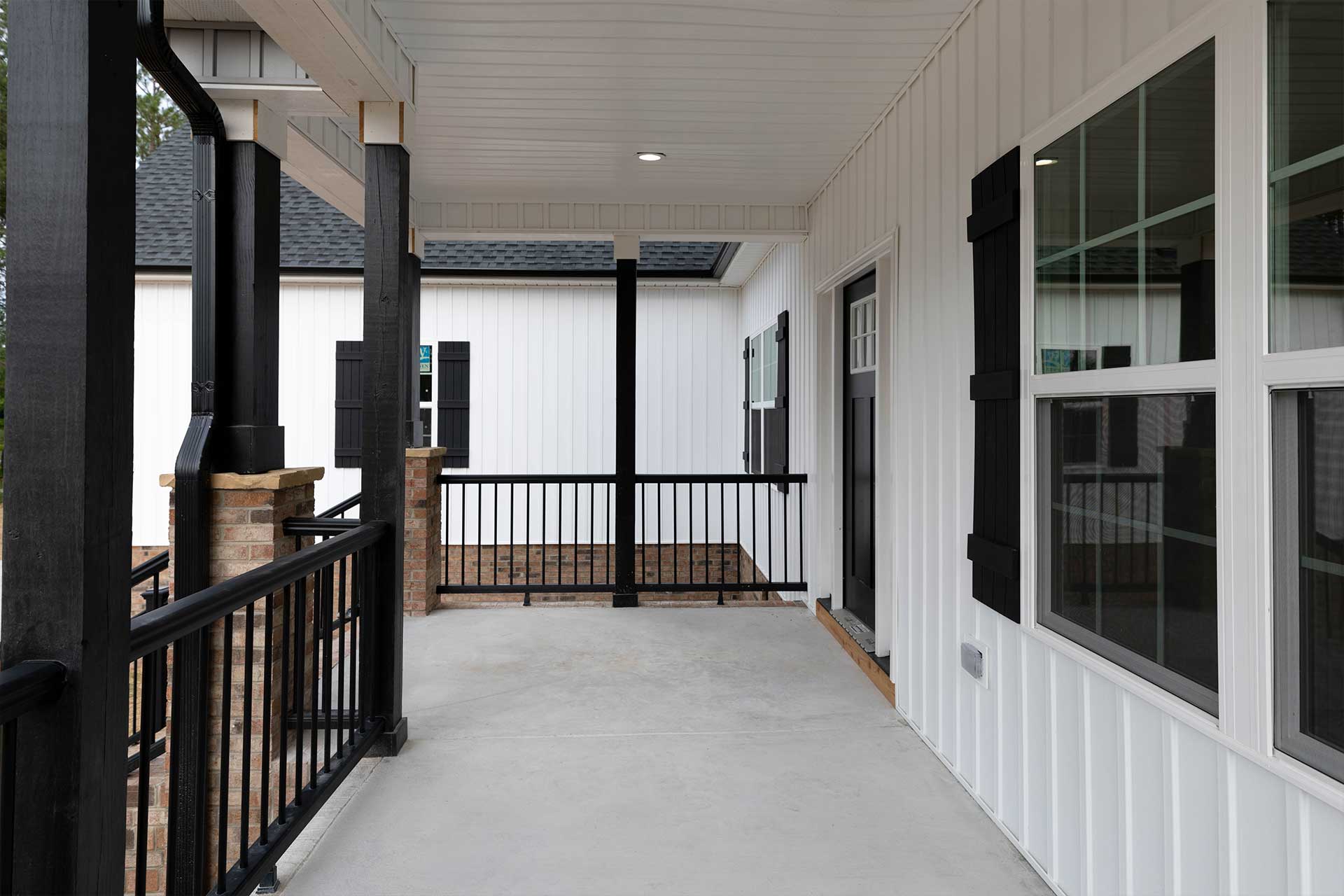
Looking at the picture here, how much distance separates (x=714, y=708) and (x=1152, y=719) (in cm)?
212

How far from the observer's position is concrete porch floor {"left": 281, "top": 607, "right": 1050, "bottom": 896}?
2324 mm

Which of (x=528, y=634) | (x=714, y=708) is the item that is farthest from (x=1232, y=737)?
(x=528, y=634)

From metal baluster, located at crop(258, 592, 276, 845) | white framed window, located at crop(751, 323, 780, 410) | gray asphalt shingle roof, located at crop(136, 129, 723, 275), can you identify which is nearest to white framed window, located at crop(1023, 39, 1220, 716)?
metal baluster, located at crop(258, 592, 276, 845)

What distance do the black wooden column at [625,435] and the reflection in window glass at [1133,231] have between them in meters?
3.62

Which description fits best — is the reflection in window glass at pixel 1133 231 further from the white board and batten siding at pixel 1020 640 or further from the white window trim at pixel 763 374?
the white window trim at pixel 763 374

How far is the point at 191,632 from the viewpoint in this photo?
5.72 feet

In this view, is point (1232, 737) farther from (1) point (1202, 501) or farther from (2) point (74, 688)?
(2) point (74, 688)

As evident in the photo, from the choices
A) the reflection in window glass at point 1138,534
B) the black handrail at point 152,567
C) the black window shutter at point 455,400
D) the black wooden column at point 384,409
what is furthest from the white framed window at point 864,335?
the black window shutter at point 455,400

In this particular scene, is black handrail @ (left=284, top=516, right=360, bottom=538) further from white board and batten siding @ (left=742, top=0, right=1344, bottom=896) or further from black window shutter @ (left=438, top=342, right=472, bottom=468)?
black window shutter @ (left=438, top=342, right=472, bottom=468)

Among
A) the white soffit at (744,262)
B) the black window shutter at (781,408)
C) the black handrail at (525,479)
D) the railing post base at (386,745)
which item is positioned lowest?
the railing post base at (386,745)

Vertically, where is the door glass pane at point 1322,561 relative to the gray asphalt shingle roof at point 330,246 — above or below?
below

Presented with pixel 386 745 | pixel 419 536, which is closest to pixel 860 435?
pixel 419 536

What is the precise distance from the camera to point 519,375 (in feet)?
28.9

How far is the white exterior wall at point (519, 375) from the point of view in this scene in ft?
27.9
